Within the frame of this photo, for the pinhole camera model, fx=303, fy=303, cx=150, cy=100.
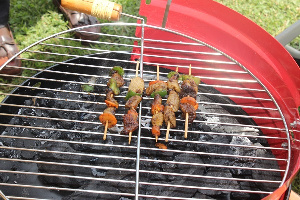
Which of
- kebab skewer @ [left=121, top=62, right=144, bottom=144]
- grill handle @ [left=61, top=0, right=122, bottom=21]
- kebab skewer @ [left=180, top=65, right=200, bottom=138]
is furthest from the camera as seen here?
kebab skewer @ [left=180, top=65, right=200, bottom=138]

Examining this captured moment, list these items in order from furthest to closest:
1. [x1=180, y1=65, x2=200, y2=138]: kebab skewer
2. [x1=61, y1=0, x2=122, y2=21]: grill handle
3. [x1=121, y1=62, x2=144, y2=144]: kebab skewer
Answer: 1. [x1=180, y1=65, x2=200, y2=138]: kebab skewer
2. [x1=121, y1=62, x2=144, y2=144]: kebab skewer
3. [x1=61, y1=0, x2=122, y2=21]: grill handle

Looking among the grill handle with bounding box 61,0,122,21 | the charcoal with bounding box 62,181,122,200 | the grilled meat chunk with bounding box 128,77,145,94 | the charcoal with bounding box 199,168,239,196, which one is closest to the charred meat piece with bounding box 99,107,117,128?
the grilled meat chunk with bounding box 128,77,145,94

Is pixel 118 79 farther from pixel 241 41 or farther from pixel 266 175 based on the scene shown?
pixel 266 175

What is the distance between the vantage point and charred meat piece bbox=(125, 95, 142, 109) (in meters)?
2.52

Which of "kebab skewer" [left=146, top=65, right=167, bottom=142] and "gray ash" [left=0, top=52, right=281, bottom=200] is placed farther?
"kebab skewer" [left=146, top=65, right=167, bottom=142]

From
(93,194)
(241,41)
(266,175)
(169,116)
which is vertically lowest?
(93,194)

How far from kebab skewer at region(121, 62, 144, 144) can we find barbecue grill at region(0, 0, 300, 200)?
0.07 metres

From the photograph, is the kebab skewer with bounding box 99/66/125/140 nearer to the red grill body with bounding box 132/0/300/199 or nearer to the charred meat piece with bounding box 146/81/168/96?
the charred meat piece with bounding box 146/81/168/96

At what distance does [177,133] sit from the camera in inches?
107

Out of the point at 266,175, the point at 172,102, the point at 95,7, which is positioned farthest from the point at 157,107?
the point at 266,175

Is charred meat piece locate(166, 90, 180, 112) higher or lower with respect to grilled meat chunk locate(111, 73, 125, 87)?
lower

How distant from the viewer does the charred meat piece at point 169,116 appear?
97.0 inches

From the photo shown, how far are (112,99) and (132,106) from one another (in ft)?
0.69

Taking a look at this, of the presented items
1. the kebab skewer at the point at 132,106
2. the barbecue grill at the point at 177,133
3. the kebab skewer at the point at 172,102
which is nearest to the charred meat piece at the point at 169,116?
the kebab skewer at the point at 172,102
